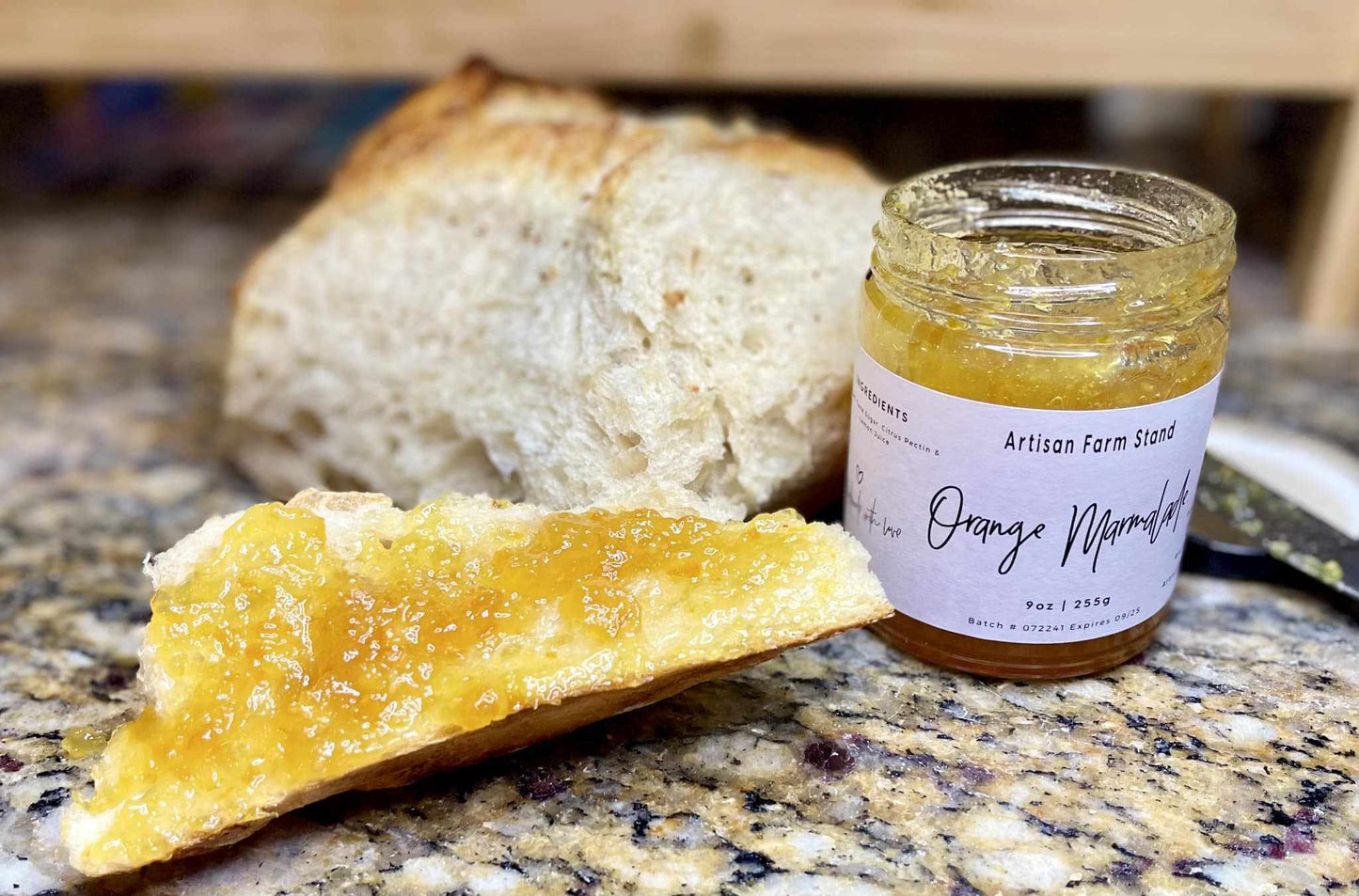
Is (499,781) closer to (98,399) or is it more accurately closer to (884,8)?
(98,399)

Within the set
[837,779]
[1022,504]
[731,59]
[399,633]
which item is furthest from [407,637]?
[731,59]

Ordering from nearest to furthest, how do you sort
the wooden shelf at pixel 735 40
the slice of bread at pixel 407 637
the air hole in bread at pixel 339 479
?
the slice of bread at pixel 407 637
the air hole in bread at pixel 339 479
the wooden shelf at pixel 735 40

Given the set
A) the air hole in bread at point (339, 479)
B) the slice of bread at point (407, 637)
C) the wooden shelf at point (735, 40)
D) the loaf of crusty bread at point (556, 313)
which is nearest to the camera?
the slice of bread at point (407, 637)

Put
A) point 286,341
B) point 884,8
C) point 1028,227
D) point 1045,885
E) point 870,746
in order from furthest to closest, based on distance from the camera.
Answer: point 884,8 < point 286,341 < point 1028,227 < point 870,746 < point 1045,885

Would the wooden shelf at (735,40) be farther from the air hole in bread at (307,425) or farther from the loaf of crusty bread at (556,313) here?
the air hole in bread at (307,425)

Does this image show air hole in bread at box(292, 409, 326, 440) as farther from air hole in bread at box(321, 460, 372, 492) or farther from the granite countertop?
the granite countertop

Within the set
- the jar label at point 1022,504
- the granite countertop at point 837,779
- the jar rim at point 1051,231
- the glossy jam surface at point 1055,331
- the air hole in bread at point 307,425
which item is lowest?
the granite countertop at point 837,779

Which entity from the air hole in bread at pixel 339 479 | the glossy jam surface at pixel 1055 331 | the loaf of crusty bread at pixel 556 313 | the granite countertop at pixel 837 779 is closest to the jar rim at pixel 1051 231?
the glossy jam surface at pixel 1055 331

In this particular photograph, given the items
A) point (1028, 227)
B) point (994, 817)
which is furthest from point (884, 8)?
point (994, 817)

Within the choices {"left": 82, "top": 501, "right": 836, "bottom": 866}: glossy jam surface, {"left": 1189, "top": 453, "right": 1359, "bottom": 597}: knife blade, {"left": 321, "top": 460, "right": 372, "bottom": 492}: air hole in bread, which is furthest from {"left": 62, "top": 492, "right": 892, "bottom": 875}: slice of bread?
{"left": 1189, "top": 453, "right": 1359, "bottom": 597}: knife blade
